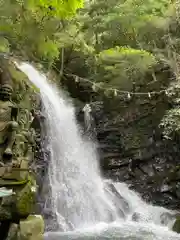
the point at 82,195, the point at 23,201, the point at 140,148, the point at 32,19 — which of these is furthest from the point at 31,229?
the point at 140,148

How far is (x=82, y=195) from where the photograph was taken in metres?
11.8

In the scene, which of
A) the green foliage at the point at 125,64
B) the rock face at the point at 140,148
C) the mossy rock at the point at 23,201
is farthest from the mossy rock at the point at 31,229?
the green foliage at the point at 125,64

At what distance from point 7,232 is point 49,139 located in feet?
21.4

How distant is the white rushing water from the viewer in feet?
31.5

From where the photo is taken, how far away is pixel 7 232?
20.1ft

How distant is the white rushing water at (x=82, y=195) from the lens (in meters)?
9.59

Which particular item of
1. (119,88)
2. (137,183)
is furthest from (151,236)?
(119,88)

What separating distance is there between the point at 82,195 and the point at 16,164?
4.89 meters

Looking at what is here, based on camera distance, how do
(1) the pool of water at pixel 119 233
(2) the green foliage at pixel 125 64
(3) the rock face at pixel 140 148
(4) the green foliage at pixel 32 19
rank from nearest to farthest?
1. (4) the green foliage at pixel 32 19
2. (1) the pool of water at pixel 119 233
3. (3) the rock face at pixel 140 148
4. (2) the green foliage at pixel 125 64

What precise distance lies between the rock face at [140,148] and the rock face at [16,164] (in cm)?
473

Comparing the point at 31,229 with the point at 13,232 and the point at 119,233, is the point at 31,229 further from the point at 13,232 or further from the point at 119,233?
the point at 119,233

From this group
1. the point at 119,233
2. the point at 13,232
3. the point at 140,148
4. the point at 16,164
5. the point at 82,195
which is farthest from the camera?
the point at 140,148

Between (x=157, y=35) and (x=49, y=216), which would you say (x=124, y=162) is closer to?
(x=49, y=216)

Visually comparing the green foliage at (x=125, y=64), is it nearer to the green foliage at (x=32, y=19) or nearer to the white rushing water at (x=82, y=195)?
the white rushing water at (x=82, y=195)
